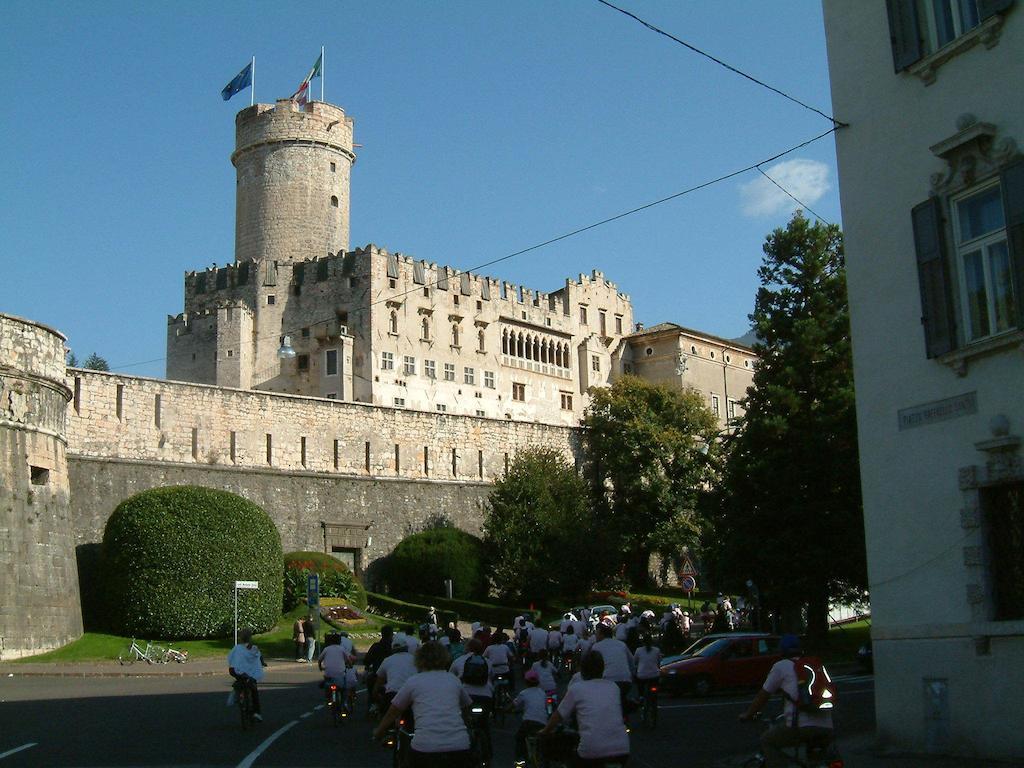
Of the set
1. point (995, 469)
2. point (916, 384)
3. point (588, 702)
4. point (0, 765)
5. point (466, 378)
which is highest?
point (466, 378)

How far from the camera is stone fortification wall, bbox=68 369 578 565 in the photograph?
4409 centimetres

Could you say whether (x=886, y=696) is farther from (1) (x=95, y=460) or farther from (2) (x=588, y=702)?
(1) (x=95, y=460)

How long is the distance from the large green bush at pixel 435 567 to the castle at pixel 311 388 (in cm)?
153

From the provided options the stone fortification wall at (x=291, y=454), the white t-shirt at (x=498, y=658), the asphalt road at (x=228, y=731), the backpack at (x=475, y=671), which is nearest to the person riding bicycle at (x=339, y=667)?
the asphalt road at (x=228, y=731)

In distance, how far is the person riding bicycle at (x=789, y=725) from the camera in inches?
410

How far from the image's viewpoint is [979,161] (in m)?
13.4

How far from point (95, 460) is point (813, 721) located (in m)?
37.3

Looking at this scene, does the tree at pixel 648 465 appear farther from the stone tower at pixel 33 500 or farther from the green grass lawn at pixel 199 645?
the stone tower at pixel 33 500

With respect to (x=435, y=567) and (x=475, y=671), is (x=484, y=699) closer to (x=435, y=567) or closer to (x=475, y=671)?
(x=475, y=671)

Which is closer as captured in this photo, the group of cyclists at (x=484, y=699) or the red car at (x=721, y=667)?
the group of cyclists at (x=484, y=699)

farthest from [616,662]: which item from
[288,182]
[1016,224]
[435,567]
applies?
[288,182]

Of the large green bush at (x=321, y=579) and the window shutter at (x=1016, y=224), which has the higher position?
the window shutter at (x=1016, y=224)

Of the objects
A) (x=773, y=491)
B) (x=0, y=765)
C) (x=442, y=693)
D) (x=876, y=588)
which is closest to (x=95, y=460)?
(x=773, y=491)

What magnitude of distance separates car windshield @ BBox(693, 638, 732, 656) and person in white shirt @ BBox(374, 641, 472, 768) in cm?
1756
